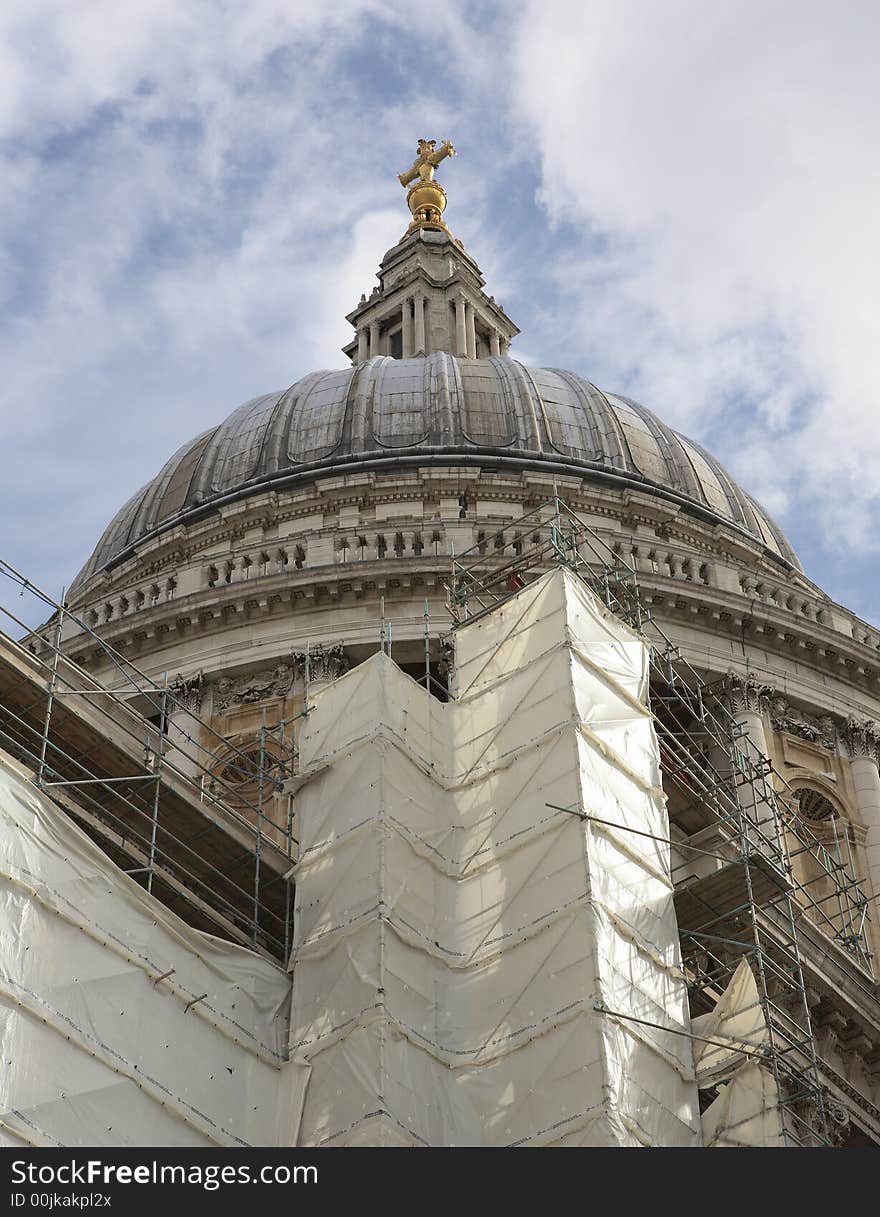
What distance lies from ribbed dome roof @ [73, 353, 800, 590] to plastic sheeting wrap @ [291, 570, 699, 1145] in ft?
61.7

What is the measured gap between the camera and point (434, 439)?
4847 centimetres

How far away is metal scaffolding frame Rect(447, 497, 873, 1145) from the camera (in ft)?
92.7

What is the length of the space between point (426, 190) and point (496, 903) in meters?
47.8

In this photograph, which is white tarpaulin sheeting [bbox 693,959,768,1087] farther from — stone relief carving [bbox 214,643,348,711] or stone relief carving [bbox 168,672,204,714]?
stone relief carving [bbox 168,672,204,714]

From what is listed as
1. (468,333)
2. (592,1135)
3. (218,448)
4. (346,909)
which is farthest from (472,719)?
(468,333)

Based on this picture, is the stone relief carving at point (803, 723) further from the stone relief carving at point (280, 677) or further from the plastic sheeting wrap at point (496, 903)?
the plastic sheeting wrap at point (496, 903)

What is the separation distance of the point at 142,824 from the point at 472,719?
5.04 m

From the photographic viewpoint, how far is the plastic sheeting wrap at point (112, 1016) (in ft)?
69.3

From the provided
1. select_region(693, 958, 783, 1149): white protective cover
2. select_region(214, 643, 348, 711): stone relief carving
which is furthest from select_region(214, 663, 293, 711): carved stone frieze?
select_region(693, 958, 783, 1149): white protective cover

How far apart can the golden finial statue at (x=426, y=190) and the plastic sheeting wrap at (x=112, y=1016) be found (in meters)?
45.0

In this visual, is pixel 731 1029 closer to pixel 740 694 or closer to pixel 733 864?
pixel 733 864

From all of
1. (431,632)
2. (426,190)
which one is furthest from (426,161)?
(431,632)

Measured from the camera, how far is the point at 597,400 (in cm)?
5209

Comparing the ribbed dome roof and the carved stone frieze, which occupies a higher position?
the ribbed dome roof
